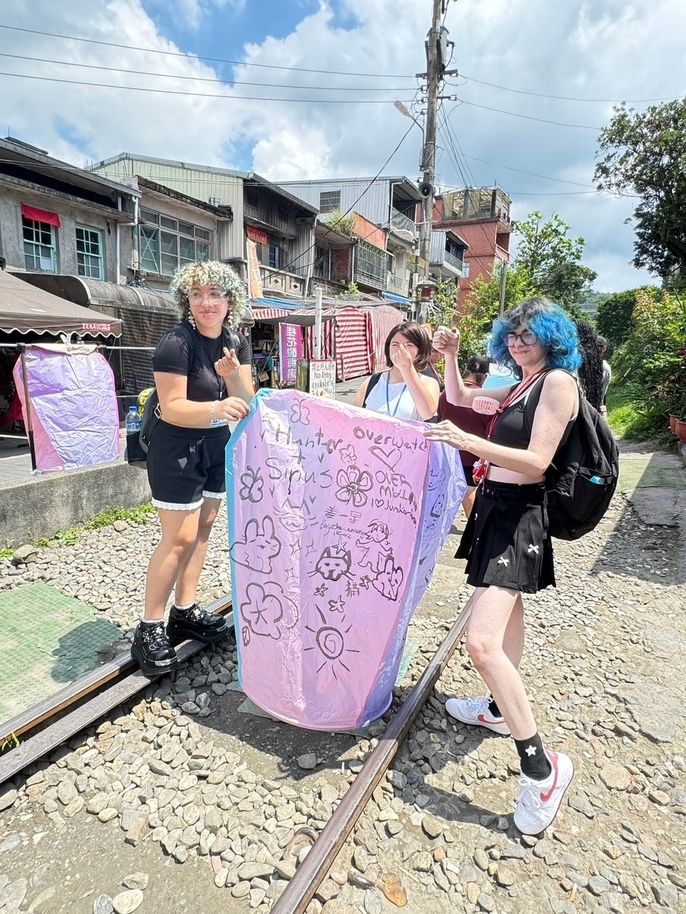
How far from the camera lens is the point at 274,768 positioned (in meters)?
2.52

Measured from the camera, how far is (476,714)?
284cm

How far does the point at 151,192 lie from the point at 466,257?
137ft

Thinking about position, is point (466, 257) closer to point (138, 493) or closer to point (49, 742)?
point (138, 493)

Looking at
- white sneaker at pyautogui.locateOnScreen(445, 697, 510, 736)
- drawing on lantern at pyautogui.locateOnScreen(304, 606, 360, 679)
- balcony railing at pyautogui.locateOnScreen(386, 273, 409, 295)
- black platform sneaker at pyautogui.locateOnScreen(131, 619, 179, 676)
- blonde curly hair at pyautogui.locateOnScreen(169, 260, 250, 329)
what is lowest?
white sneaker at pyautogui.locateOnScreen(445, 697, 510, 736)

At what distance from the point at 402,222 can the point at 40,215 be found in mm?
27282

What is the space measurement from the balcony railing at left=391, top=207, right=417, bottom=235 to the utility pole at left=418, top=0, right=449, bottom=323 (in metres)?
19.9

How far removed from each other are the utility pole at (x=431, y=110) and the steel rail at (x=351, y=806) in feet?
43.6

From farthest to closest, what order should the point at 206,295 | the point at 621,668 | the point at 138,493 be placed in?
the point at 138,493, the point at 621,668, the point at 206,295

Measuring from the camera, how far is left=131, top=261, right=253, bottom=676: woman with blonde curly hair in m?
2.65

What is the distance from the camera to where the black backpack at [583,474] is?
7.14ft

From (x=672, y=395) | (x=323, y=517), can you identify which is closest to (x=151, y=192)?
(x=672, y=395)

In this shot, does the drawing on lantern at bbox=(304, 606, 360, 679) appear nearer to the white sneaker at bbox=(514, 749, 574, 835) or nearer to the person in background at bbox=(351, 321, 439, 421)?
the white sneaker at bbox=(514, 749, 574, 835)

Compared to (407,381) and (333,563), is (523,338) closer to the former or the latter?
(407,381)

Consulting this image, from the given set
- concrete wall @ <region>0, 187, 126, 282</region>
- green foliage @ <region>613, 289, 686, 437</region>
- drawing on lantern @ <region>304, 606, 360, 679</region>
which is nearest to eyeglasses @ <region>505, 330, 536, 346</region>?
drawing on lantern @ <region>304, 606, 360, 679</region>
